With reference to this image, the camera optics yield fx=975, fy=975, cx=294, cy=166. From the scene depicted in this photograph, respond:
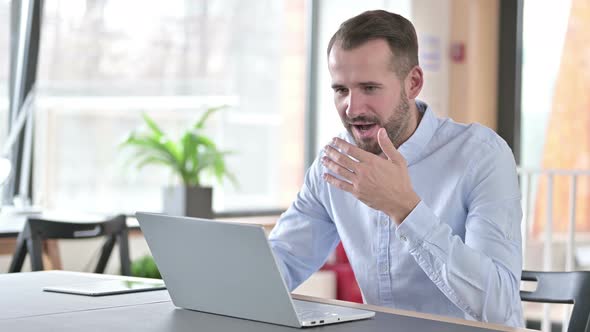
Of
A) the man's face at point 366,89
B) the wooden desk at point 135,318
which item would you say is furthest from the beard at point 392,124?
the wooden desk at point 135,318

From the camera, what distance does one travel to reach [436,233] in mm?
1832

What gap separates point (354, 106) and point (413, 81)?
19cm

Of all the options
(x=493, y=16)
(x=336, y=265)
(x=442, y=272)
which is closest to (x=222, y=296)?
(x=442, y=272)

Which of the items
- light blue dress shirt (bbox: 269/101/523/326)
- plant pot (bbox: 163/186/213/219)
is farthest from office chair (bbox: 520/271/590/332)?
plant pot (bbox: 163/186/213/219)

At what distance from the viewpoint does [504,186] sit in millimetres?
2020

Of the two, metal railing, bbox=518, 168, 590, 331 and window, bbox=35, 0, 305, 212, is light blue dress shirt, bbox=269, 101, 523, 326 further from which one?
window, bbox=35, 0, 305, 212

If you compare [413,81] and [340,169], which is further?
[413,81]

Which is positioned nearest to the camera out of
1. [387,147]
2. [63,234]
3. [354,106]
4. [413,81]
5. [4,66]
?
[387,147]

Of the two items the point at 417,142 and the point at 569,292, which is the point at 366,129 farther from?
the point at 569,292

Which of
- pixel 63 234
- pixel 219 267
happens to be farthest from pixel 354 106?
pixel 63 234

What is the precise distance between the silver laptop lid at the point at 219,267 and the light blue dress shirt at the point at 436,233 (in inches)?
12.5

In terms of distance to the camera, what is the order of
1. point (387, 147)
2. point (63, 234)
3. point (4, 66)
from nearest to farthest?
point (387, 147), point (63, 234), point (4, 66)

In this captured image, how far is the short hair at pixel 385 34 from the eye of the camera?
6.88 feet

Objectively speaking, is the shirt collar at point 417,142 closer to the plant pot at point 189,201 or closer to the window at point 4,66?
the plant pot at point 189,201
